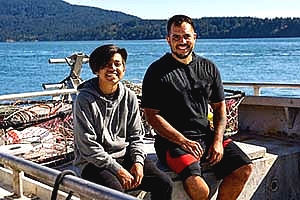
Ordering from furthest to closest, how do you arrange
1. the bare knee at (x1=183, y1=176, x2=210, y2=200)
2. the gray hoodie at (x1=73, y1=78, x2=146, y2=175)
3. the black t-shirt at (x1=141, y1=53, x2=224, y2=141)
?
the black t-shirt at (x1=141, y1=53, x2=224, y2=141) → the bare knee at (x1=183, y1=176, x2=210, y2=200) → the gray hoodie at (x1=73, y1=78, x2=146, y2=175)

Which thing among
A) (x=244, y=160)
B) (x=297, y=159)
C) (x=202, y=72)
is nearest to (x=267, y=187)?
(x=297, y=159)

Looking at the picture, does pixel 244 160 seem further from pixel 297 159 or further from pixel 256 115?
pixel 256 115

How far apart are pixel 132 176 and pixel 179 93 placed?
73 cm

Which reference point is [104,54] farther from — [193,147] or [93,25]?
[93,25]

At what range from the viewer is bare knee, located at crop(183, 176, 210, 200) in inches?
168

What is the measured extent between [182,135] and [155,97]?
1.04ft

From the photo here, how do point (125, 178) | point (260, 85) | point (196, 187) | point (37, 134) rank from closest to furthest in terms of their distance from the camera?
point (125, 178) < point (196, 187) < point (37, 134) < point (260, 85)

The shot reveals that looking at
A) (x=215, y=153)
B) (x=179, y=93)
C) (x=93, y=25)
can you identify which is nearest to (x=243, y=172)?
(x=215, y=153)

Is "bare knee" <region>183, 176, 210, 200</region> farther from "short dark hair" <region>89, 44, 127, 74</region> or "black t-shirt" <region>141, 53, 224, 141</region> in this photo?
"short dark hair" <region>89, 44, 127, 74</region>

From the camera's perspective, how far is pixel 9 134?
20.1 feet

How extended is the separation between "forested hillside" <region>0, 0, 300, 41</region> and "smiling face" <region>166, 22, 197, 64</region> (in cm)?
7806

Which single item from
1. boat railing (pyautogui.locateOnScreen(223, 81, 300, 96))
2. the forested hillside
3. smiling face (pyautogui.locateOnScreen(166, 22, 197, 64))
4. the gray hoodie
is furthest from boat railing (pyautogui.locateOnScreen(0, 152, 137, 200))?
the forested hillside

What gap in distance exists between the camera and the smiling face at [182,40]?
445cm

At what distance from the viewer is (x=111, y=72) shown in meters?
4.02
